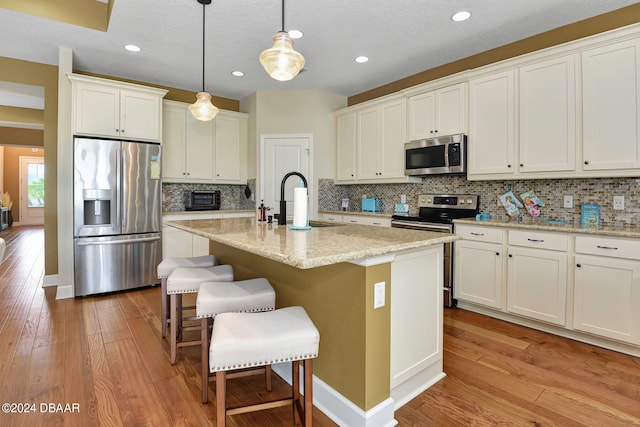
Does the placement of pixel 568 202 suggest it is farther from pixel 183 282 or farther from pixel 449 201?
pixel 183 282

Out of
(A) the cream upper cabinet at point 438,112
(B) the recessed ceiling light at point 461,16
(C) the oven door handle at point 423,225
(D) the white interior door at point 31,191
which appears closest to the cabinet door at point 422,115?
(A) the cream upper cabinet at point 438,112

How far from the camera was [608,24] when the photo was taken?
2.85 meters

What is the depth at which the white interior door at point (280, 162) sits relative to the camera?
16.3 feet

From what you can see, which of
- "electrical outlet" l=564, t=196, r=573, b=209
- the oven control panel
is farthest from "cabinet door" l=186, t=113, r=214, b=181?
"electrical outlet" l=564, t=196, r=573, b=209

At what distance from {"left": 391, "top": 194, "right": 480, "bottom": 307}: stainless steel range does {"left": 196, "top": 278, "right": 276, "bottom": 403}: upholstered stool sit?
2.16m

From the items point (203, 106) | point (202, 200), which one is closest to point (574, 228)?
point (203, 106)

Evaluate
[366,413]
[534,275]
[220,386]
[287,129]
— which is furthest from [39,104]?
[534,275]

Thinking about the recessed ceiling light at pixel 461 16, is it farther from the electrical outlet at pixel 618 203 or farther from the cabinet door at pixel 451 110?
the electrical outlet at pixel 618 203

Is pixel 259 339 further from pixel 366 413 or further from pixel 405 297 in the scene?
pixel 405 297

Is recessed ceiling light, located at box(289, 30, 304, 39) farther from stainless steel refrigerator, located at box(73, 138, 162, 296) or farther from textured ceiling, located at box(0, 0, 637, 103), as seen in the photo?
stainless steel refrigerator, located at box(73, 138, 162, 296)

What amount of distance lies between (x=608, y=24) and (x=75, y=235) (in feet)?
18.2

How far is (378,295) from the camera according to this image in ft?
5.28

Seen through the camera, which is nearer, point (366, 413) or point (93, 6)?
point (366, 413)

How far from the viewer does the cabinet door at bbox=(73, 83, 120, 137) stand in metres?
3.70
